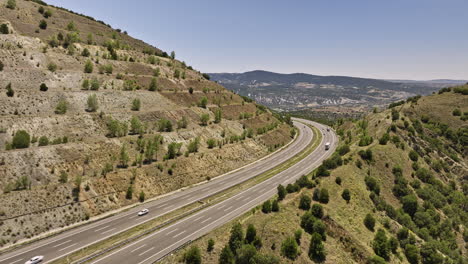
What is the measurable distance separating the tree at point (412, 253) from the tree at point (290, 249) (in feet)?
69.6

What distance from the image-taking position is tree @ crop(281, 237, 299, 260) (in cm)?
3794

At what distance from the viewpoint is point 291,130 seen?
135500 millimetres

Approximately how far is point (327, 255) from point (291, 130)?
99616 mm

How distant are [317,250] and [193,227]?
2270 cm

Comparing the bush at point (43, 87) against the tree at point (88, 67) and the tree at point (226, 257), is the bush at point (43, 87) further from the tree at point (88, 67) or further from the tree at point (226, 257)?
the tree at point (226, 257)

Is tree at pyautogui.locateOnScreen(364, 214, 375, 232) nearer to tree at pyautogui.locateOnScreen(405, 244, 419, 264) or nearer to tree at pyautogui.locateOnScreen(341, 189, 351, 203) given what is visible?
tree at pyautogui.locateOnScreen(341, 189, 351, 203)

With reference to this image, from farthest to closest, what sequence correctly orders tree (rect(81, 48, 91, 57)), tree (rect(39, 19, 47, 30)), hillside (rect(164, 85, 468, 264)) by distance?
tree (rect(39, 19, 47, 30))
tree (rect(81, 48, 91, 57))
hillside (rect(164, 85, 468, 264))

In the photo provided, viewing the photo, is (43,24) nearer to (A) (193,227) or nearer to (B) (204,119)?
(B) (204,119)

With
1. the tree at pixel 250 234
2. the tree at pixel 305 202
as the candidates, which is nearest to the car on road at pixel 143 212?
the tree at pixel 250 234

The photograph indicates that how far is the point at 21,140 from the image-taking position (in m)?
56.3

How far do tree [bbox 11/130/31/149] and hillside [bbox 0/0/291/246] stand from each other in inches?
7.2

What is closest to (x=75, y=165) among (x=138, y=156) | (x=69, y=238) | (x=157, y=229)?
(x=138, y=156)

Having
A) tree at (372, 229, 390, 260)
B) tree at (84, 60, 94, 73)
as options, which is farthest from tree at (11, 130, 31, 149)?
tree at (372, 229, 390, 260)

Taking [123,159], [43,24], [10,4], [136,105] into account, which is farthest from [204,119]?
[10,4]
